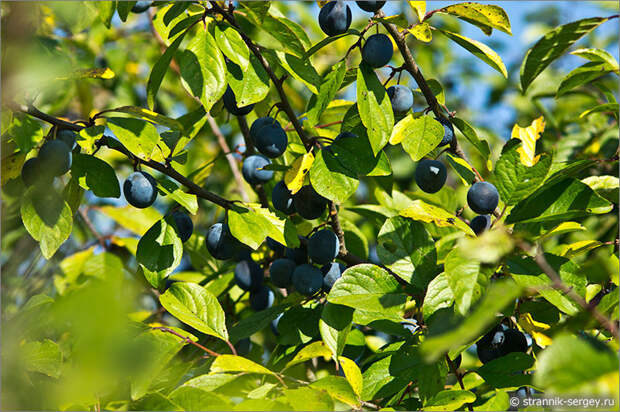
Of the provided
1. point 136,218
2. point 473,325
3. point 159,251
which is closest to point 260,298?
point 159,251

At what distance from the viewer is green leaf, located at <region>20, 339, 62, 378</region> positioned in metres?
0.87

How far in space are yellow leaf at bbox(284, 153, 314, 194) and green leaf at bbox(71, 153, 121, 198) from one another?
280 mm

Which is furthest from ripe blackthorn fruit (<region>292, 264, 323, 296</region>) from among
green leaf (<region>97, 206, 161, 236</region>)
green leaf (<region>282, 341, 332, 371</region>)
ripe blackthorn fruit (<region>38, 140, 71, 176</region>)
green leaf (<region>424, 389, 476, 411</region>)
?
green leaf (<region>97, 206, 161, 236</region>)

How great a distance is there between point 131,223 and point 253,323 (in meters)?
0.79

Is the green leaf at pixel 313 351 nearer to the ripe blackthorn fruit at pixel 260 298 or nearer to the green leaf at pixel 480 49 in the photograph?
the ripe blackthorn fruit at pixel 260 298

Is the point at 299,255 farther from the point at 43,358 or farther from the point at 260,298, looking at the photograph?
the point at 43,358

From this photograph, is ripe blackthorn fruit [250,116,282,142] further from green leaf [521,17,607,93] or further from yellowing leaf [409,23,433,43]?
green leaf [521,17,607,93]

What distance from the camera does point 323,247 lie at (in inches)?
40.3

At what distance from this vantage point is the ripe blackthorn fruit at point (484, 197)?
95 cm

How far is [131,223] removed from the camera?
67.4 inches

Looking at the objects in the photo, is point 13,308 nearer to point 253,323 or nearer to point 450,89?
point 253,323

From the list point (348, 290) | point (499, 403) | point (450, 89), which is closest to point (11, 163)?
point (348, 290)

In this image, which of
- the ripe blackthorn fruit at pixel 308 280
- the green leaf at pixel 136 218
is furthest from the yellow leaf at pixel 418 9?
the green leaf at pixel 136 218

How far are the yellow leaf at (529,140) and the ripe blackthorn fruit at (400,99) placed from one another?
0.65 feet
